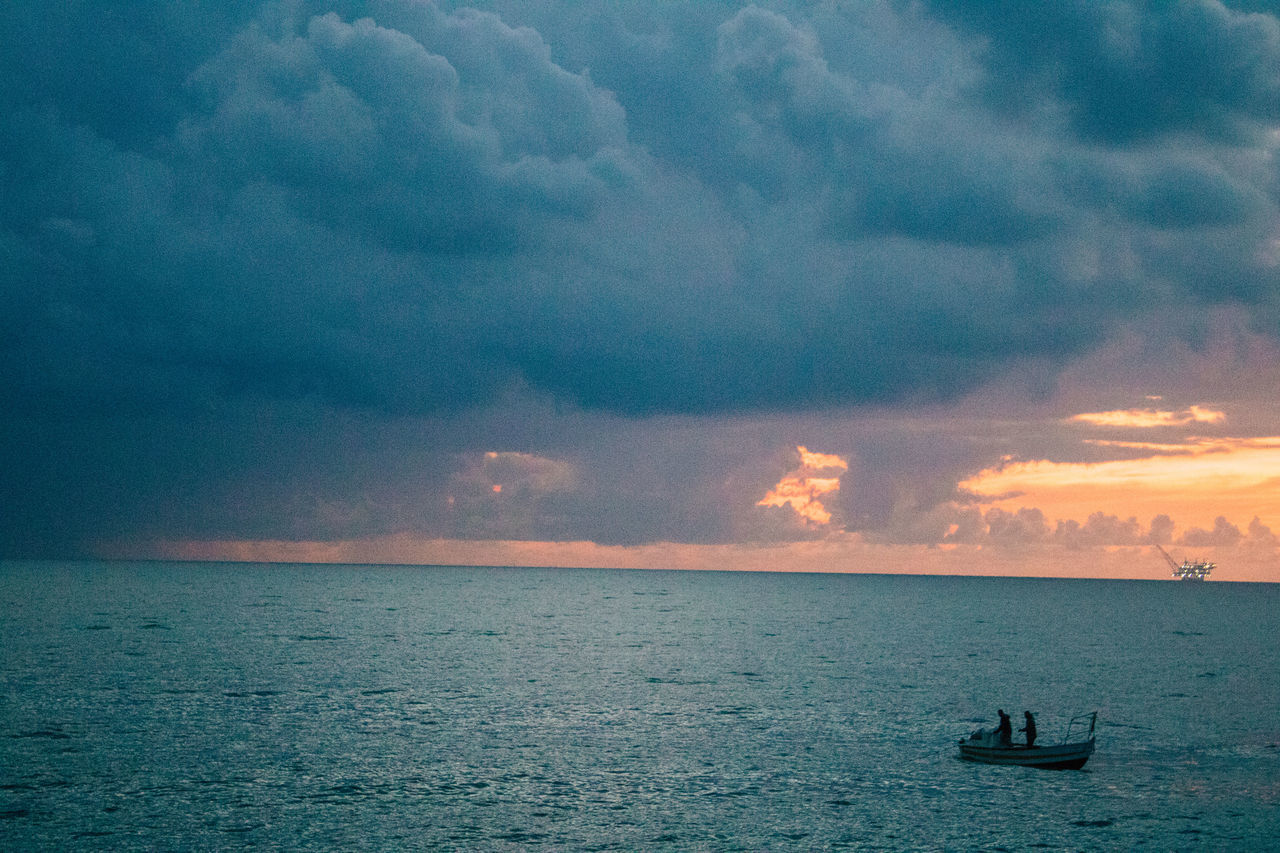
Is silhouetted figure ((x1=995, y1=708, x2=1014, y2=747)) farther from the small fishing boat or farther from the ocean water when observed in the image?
the ocean water

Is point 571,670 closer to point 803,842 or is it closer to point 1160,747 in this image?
point 1160,747

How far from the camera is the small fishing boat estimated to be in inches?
2511

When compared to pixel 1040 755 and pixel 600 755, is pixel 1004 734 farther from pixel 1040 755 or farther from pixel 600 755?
pixel 600 755

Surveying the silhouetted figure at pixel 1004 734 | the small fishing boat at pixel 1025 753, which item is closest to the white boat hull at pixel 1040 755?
the small fishing boat at pixel 1025 753

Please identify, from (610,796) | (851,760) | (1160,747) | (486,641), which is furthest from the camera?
(486,641)

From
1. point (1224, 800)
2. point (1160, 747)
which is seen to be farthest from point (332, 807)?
point (1160, 747)

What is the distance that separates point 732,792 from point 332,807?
70.5 feet

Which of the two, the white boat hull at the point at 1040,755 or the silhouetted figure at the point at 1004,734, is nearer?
the white boat hull at the point at 1040,755

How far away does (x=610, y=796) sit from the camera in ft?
179

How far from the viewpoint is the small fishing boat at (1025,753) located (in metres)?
63.8

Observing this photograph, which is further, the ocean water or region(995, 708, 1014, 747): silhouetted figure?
region(995, 708, 1014, 747): silhouetted figure

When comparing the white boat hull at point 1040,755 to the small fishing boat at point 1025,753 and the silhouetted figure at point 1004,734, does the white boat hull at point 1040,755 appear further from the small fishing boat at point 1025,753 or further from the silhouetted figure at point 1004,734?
the silhouetted figure at point 1004,734

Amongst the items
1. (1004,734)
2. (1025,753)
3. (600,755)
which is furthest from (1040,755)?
(600,755)

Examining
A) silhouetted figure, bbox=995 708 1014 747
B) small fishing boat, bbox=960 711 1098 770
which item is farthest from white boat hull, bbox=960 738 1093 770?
silhouetted figure, bbox=995 708 1014 747
